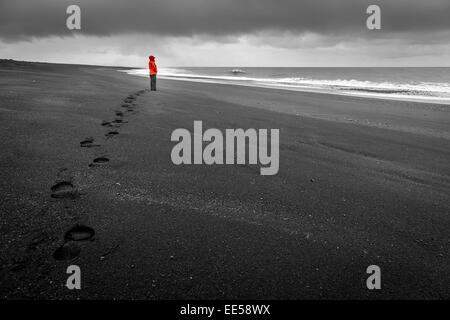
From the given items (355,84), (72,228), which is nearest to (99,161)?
(72,228)

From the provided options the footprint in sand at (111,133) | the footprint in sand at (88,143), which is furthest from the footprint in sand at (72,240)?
the footprint in sand at (111,133)

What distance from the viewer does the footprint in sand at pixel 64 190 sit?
271cm

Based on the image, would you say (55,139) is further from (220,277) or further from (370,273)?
(370,273)

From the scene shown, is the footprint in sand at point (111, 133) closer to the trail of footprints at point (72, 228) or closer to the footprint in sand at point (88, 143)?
the trail of footprints at point (72, 228)

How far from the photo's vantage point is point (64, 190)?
9.30 feet

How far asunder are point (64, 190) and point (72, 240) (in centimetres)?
90

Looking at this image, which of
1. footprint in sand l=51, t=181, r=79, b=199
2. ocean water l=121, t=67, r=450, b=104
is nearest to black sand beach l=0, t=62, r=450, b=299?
footprint in sand l=51, t=181, r=79, b=199

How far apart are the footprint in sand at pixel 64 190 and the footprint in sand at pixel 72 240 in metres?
0.57

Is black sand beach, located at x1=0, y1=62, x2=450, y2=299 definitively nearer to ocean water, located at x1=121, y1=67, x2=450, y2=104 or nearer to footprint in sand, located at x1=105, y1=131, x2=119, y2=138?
footprint in sand, located at x1=105, y1=131, x2=119, y2=138

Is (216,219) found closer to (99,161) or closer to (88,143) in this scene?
(99,161)

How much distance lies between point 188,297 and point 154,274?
0.93 ft

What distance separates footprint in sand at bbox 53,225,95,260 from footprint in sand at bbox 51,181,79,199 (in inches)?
22.5

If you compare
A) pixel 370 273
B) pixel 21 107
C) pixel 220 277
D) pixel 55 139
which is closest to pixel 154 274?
pixel 220 277

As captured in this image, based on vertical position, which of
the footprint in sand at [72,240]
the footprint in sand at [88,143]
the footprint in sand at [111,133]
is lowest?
the footprint in sand at [72,240]
